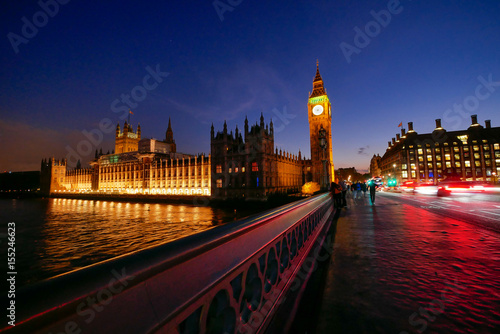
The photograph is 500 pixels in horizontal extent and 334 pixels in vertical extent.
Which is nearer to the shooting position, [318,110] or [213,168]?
[213,168]

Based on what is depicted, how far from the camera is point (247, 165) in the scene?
53.9 m

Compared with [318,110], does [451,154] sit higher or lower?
lower

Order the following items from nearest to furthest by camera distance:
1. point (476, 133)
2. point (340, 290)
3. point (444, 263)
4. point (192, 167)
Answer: point (340, 290), point (444, 263), point (192, 167), point (476, 133)

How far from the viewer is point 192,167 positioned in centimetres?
6756

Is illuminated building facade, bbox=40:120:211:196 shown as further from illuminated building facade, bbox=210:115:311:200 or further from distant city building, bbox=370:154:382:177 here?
distant city building, bbox=370:154:382:177

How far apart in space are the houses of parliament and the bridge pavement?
34.4 meters

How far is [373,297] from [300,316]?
106 cm

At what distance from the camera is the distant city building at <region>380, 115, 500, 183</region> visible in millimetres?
72625

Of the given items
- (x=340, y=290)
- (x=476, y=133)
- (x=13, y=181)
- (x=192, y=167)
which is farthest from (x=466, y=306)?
(x=13, y=181)

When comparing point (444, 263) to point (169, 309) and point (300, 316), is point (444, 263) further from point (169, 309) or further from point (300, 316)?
point (169, 309)

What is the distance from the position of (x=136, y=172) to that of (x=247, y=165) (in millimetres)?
48134

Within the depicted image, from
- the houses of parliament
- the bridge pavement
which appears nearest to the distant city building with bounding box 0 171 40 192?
the houses of parliament

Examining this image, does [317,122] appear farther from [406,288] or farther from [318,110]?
[406,288]

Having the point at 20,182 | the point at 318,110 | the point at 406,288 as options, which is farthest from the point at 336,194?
the point at 20,182
